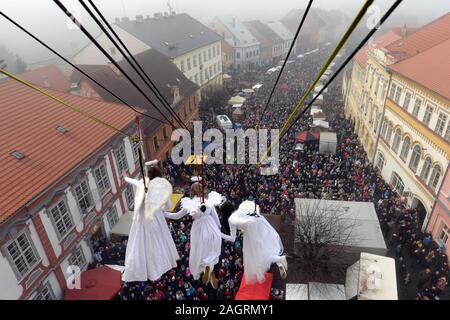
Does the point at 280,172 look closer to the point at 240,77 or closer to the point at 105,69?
the point at 105,69

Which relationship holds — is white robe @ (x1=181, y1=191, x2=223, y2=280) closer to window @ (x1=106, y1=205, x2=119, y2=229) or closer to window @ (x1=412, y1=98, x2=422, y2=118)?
window @ (x1=106, y1=205, x2=119, y2=229)

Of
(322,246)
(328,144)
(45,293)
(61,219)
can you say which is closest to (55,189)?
(61,219)

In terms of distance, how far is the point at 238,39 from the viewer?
72.5 meters

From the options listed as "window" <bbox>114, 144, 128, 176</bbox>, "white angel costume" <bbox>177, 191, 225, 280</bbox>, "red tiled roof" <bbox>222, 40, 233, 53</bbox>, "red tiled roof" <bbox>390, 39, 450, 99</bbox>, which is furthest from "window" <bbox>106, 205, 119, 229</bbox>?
"red tiled roof" <bbox>222, 40, 233, 53</bbox>

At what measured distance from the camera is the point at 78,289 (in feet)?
53.6

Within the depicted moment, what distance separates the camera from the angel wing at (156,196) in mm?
7000

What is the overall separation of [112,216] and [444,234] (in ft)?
67.3

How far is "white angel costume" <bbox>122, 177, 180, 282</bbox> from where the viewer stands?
7.08m

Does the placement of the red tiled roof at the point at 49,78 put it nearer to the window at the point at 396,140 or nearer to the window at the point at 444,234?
the window at the point at 396,140

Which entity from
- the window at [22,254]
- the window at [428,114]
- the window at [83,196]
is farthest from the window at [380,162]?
the window at [22,254]

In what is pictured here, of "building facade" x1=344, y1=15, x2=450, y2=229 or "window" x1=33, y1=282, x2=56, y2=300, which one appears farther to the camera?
"building facade" x1=344, y1=15, x2=450, y2=229

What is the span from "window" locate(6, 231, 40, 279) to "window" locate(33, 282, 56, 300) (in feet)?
4.58
